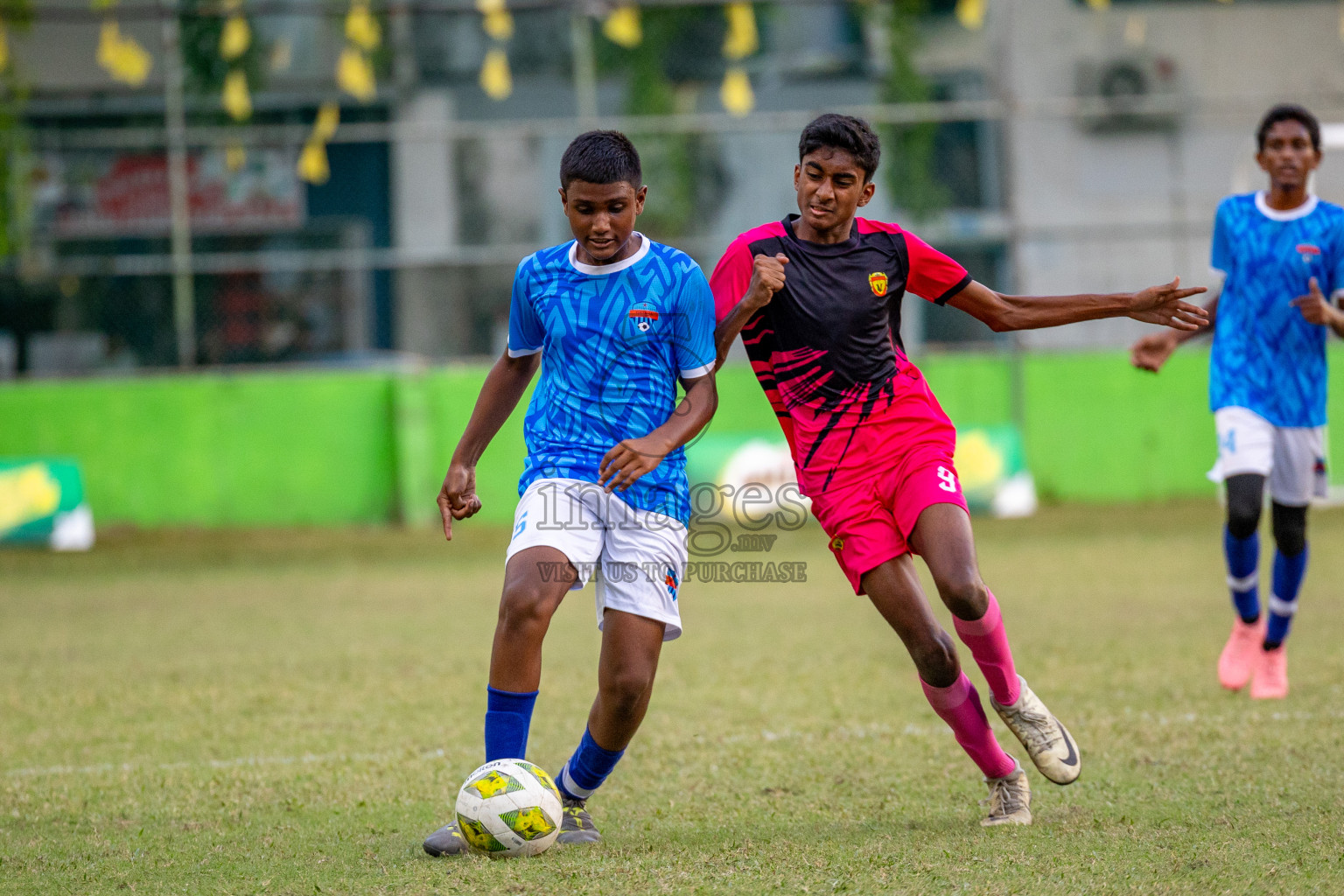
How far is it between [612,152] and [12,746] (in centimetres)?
342

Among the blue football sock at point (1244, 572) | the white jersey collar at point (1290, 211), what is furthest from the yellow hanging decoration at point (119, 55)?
the blue football sock at point (1244, 572)

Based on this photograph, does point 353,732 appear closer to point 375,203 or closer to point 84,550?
point 84,550

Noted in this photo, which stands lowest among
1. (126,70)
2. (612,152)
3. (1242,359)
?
(1242,359)

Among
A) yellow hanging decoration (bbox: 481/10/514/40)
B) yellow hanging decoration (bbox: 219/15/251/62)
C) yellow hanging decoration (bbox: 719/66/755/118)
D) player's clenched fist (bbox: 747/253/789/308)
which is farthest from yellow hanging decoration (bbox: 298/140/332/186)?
player's clenched fist (bbox: 747/253/789/308)

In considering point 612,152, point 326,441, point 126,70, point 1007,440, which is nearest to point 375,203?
point 126,70

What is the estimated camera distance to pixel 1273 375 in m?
6.11

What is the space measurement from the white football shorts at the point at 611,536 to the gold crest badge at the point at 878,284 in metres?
0.96

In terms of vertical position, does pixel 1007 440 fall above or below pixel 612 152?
below

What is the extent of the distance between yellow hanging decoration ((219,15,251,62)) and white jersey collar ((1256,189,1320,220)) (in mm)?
12734

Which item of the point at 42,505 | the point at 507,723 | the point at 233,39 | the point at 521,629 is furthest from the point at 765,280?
the point at 233,39

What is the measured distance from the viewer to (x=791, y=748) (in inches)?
207

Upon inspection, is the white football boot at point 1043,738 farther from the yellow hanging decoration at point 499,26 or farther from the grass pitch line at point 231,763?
the yellow hanging decoration at point 499,26

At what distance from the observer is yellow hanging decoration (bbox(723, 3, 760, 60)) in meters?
17.8

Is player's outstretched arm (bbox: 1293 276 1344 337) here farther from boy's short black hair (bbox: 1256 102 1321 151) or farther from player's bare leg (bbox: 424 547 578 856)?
player's bare leg (bbox: 424 547 578 856)
